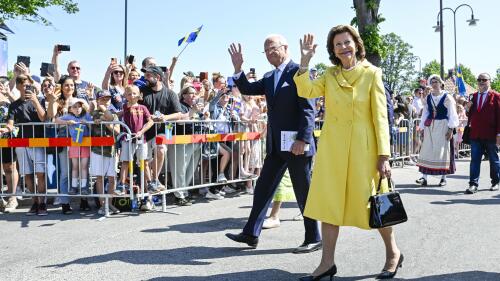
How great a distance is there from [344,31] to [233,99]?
5.95m

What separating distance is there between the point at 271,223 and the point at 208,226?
2.56 ft

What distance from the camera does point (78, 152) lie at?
7988mm

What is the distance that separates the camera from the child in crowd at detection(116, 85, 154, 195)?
25.3ft

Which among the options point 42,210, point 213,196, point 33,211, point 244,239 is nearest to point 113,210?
point 42,210

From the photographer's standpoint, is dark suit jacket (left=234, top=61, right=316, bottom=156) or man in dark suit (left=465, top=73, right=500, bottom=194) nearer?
dark suit jacket (left=234, top=61, right=316, bottom=156)

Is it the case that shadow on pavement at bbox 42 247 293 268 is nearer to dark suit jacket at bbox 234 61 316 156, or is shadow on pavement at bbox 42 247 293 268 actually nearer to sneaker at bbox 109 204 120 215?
dark suit jacket at bbox 234 61 316 156

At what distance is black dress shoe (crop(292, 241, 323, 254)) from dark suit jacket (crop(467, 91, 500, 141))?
619cm

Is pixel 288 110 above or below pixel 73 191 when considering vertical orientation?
above

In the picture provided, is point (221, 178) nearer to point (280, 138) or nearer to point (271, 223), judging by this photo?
point (271, 223)

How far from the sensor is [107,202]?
25.2ft

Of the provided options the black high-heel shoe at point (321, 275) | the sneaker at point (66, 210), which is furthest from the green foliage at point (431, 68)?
the black high-heel shoe at point (321, 275)

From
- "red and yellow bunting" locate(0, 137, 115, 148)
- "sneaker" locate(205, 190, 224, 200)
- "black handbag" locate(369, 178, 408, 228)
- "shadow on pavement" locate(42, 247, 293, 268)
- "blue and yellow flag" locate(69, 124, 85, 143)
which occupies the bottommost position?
"shadow on pavement" locate(42, 247, 293, 268)

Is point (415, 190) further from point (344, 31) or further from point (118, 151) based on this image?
point (344, 31)

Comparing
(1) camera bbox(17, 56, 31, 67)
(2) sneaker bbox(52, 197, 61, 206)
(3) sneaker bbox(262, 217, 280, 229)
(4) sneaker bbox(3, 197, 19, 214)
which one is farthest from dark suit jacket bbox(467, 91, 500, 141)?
(1) camera bbox(17, 56, 31, 67)
